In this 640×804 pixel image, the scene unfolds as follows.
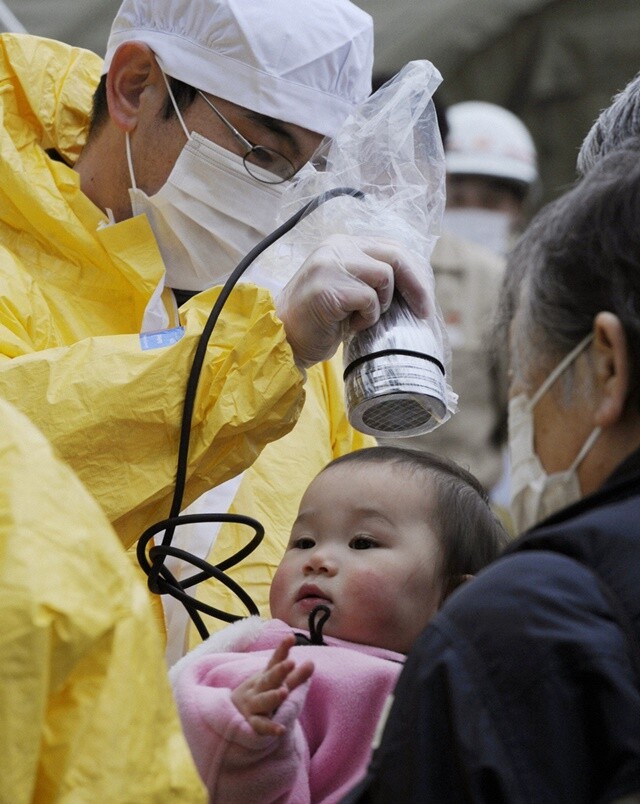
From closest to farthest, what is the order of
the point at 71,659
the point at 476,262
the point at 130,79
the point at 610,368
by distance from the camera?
the point at 71,659
the point at 610,368
the point at 130,79
the point at 476,262

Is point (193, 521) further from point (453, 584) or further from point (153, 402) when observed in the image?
point (453, 584)

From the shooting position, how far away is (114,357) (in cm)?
242

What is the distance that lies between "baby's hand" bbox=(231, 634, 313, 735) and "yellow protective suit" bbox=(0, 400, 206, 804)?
403mm

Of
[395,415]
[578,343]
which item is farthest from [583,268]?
[395,415]

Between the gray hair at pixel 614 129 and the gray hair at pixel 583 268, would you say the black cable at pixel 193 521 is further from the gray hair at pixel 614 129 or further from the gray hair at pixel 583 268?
the gray hair at pixel 583 268

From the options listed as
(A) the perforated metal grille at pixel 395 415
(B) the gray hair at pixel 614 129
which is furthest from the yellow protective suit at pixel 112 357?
(B) the gray hair at pixel 614 129

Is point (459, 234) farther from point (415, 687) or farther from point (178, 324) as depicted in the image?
point (415, 687)

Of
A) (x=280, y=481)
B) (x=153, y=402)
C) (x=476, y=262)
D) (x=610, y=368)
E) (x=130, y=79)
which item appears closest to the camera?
(x=610, y=368)

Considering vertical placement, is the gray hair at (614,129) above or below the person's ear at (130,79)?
below

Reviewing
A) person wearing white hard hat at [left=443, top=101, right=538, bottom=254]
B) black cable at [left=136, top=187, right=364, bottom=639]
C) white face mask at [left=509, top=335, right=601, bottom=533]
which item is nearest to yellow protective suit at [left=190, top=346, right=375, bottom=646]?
black cable at [left=136, top=187, right=364, bottom=639]

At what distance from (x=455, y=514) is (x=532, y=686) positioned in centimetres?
107

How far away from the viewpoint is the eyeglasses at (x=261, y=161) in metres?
2.91

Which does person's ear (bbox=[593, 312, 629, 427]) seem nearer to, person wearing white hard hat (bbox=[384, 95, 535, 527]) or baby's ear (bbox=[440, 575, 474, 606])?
baby's ear (bbox=[440, 575, 474, 606])

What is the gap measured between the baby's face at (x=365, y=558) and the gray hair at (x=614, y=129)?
59 centimetres
